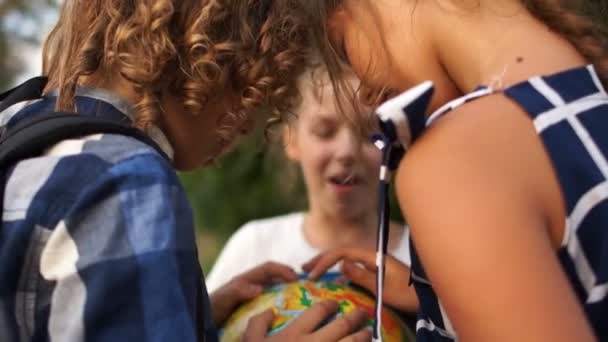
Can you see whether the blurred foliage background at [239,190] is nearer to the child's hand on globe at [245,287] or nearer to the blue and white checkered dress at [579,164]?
the child's hand on globe at [245,287]

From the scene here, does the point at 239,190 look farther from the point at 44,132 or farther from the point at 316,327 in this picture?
the point at 44,132

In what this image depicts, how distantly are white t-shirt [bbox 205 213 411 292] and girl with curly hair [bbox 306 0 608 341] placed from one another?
171 centimetres

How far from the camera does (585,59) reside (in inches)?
63.2

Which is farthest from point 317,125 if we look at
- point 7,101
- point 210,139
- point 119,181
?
point 119,181

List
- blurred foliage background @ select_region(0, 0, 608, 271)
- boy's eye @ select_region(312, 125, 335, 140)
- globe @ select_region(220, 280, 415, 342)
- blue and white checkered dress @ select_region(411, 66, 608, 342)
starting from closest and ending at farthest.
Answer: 1. blue and white checkered dress @ select_region(411, 66, 608, 342)
2. globe @ select_region(220, 280, 415, 342)
3. boy's eye @ select_region(312, 125, 335, 140)
4. blurred foliage background @ select_region(0, 0, 608, 271)

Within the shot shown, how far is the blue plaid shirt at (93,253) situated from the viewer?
1.41 meters

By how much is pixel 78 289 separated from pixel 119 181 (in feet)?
0.61

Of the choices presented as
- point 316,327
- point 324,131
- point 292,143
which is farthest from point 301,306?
point 292,143

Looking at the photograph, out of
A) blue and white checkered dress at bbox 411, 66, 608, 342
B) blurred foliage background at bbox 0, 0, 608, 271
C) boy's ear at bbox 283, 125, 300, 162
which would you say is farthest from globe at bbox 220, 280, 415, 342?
blurred foliage background at bbox 0, 0, 608, 271

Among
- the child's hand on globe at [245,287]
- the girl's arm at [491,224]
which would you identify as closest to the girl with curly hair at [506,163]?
the girl's arm at [491,224]

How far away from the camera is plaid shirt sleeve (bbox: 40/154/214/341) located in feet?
4.61

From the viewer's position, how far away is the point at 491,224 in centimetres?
129

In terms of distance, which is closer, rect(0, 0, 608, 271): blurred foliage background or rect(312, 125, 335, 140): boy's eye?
rect(312, 125, 335, 140): boy's eye

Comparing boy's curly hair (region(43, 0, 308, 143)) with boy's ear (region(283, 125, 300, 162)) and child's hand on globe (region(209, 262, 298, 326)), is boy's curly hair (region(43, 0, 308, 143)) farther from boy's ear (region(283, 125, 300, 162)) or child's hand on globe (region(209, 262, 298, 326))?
boy's ear (region(283, 125, 300, 162))
